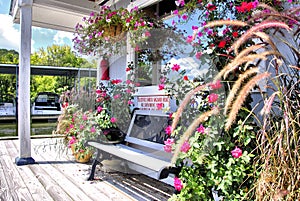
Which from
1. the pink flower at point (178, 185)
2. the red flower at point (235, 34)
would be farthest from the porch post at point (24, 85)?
the red flower at point (235, 34)

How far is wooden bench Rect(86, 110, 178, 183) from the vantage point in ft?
8.11

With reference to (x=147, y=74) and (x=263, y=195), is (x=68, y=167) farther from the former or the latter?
(x=263, y=195)

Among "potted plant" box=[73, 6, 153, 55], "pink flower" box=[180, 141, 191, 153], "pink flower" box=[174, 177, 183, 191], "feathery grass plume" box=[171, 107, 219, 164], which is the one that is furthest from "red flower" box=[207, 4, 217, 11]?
"pink flower" box=[174, 177, 183, 191]

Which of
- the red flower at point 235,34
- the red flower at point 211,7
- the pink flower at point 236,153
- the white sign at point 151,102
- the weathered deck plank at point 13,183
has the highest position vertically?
the red flower at point 211,7

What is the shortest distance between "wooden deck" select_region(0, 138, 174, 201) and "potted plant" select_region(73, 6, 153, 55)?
5.40 feet

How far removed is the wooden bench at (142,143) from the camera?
247 cm

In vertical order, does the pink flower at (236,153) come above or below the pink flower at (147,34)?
below

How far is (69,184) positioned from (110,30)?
6.28 feet

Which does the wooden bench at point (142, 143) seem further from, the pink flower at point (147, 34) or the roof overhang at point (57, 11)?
the roof overhang at point (57, 11)

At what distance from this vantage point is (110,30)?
3.29 m

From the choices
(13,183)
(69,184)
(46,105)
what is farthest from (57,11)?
(46,105)

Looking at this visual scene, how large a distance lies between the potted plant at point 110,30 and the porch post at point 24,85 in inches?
26.9

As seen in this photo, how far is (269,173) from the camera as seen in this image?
1281 millimetres

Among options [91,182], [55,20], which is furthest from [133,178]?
[55,20]
